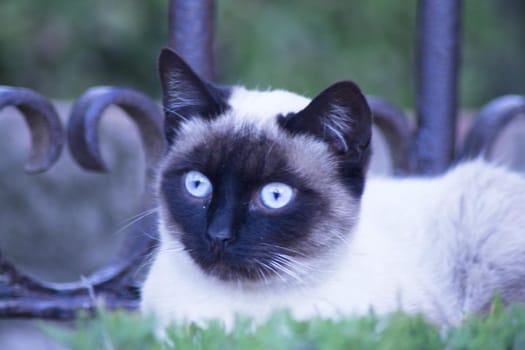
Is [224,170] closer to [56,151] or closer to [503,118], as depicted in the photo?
[56,151]

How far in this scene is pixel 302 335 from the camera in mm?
1178

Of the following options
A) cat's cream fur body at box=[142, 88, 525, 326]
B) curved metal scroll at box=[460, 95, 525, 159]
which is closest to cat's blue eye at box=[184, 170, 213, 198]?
cat's cream fur body at box=[142, 88, 525, 326]

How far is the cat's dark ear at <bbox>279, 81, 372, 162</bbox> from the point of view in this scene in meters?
1.72

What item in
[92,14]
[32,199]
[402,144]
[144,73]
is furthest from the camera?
[144,73]

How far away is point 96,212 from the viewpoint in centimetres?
320

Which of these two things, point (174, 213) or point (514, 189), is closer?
point (174, 213)

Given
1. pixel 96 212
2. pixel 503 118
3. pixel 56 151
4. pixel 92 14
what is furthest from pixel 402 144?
pixel 92 14

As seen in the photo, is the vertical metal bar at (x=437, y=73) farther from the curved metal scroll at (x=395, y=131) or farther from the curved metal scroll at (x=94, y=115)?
the curved metal scroll at (x=94, y=115)

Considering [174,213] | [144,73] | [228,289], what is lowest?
[228,289]

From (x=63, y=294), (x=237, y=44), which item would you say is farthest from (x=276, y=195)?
(x=237, y=44)

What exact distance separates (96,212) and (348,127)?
5.57ft

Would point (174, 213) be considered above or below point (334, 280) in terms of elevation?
above

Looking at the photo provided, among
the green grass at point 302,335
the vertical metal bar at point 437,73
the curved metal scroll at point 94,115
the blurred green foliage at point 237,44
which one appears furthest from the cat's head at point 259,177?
the blurred green foliage at point 237,44

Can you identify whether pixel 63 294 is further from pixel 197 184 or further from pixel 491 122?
pixel 491 122
